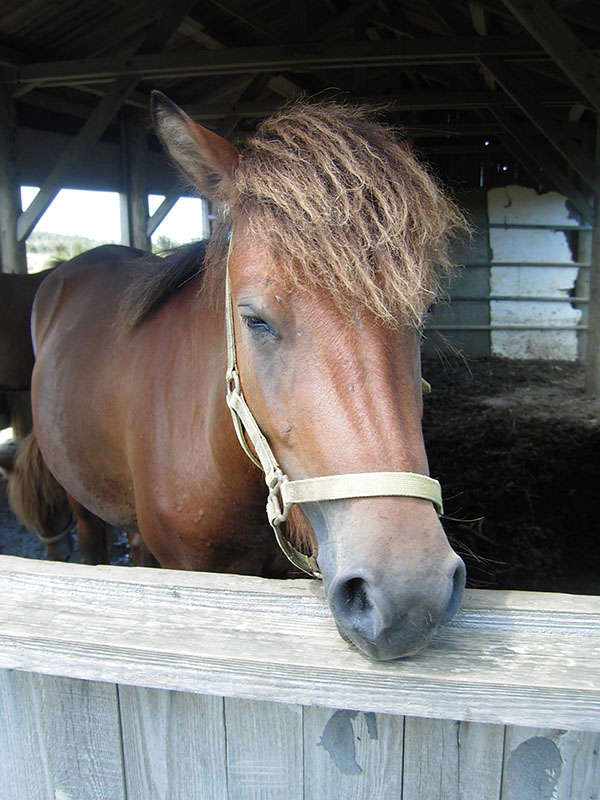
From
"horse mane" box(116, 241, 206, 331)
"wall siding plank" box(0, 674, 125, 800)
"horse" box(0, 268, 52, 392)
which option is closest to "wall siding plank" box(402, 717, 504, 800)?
"wall siding plank" box(0, 674, 125, 800)

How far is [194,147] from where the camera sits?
1.37m

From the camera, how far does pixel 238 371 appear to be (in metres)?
1.29

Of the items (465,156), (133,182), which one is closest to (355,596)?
(133,182)

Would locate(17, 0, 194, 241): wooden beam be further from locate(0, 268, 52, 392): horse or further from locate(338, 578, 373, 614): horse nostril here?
locate(338, 578, 373, 614): horse nostril

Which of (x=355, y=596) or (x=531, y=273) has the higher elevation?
(x=531, y=273)

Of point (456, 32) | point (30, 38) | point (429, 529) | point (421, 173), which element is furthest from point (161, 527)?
point (456, 32)

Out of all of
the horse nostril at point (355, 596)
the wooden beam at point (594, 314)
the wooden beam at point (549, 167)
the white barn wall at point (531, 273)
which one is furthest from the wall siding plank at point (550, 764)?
the white barn wall at point (531, 273)

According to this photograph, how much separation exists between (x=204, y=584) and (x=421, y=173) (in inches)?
36.1

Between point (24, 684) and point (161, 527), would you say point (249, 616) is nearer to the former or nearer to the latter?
point (24, 684)

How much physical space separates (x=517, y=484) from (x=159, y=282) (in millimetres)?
3482

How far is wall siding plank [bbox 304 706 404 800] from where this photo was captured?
0.90m

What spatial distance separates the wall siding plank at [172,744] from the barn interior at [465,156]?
1.23m

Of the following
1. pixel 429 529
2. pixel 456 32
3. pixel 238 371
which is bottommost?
pixel 429 529

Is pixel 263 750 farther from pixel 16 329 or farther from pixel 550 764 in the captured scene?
pixel 16 329
